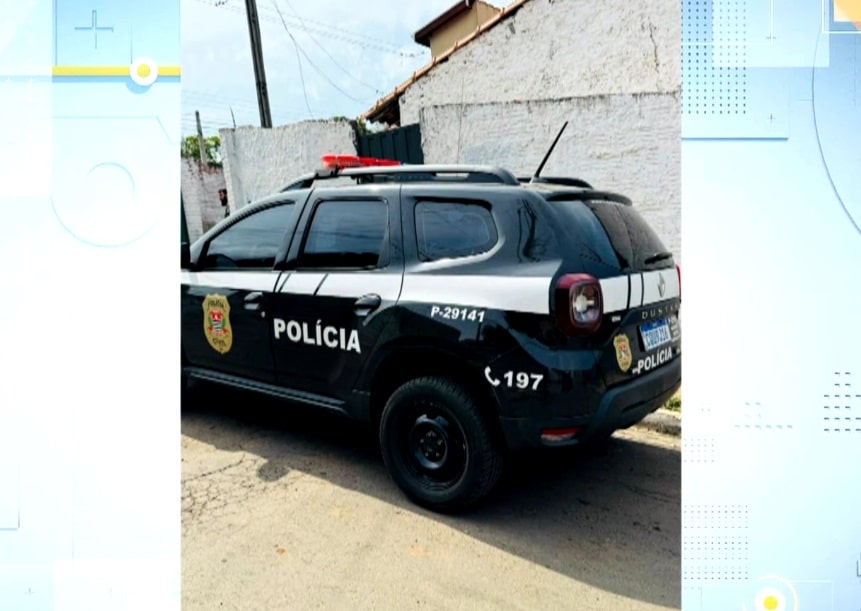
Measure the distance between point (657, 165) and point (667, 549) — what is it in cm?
138

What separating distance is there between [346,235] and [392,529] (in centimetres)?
117

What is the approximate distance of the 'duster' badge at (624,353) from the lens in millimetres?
1821

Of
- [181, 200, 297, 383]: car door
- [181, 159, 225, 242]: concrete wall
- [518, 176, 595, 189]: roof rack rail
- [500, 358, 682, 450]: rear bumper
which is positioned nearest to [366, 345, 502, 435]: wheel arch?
[500, 358, 682, 450]: rear bumper

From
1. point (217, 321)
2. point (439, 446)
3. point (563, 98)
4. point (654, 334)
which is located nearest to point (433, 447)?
point (439, 446)

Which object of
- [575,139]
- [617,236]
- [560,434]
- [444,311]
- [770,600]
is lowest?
[770,600]

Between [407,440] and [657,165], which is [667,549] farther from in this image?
[657,165]

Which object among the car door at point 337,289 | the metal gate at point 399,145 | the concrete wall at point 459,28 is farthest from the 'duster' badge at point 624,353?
the metal gate at point 399,145

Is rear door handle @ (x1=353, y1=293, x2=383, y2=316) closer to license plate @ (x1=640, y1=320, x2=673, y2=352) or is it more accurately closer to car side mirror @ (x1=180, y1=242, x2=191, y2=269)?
car side mirror @ (x1=180, y1=242, x2=191, y2=269)

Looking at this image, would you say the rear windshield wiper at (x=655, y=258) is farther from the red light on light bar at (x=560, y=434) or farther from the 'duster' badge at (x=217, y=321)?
the 'duster' badge at (x=217, y=321)

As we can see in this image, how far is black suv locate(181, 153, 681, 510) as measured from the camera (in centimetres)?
182

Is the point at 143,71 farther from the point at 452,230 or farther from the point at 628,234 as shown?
the point at 628,234

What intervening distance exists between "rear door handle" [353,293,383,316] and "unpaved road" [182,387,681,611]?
50 cm

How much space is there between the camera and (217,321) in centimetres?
249

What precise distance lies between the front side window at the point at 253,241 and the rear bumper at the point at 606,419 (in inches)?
52.2
